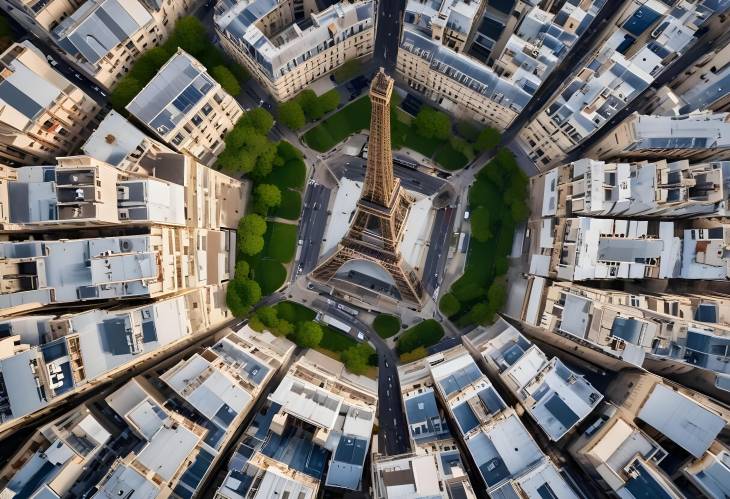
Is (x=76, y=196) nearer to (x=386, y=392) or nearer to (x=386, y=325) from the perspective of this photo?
(x=386, y=325)

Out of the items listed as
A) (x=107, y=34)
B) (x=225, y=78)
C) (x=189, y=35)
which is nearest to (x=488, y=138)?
(x=225, y=78)

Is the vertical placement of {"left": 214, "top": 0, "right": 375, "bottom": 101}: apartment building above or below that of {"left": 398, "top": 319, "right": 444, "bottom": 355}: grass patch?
above

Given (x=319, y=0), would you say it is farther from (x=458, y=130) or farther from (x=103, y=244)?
(x=103, y=244)

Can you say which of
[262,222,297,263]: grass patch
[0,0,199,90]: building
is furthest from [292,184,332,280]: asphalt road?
[0,0,199,90]: building

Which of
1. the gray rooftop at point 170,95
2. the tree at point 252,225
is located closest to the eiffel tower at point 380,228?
the tree at point 252,225

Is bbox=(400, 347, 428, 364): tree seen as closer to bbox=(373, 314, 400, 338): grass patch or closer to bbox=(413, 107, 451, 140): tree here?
bbox=(373, 314, 400, 338): grass patch

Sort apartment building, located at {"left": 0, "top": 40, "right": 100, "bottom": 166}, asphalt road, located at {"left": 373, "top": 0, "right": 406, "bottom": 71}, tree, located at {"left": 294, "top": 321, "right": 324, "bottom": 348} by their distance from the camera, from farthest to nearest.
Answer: asphalt road, located at {"left": 373, "top": 0, "right": 406, "bottom": 71}
tree, located at {"left": 294, "top": 321, "right": 324, "bottom": 348}
apartment building, located at {"left": 0, "top": 40, "right": 100, "bottom": 166}
